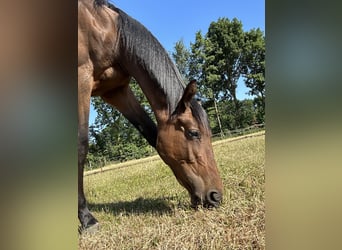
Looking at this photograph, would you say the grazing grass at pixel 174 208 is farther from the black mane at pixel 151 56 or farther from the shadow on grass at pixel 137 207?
the black mane at pixel 151 56

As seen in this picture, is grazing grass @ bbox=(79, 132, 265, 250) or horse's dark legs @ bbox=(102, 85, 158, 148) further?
horse's dark legs @ bbox=(102, 85, 158, 148)

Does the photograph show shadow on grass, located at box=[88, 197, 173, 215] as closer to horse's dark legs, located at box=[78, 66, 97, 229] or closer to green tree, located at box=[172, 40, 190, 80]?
horse's dark legs, located at box=[78, 66, 97, 229]

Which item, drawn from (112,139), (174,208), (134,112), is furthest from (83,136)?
(174,208)

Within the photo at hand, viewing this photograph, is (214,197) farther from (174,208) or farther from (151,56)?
(151,56)

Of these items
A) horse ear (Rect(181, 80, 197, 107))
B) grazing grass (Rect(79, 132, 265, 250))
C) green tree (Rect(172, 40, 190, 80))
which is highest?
green tree (Rect(172, 40, 190, 80))

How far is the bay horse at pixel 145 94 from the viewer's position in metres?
1.54

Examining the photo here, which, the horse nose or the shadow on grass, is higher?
the horse nose

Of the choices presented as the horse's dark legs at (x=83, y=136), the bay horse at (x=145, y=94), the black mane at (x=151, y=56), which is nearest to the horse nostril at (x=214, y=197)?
the bay horse at (x=145, y=94)

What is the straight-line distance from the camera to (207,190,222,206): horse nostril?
5.02 feet

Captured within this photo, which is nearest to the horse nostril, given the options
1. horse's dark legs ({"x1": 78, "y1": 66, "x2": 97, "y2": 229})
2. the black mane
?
the black mane
